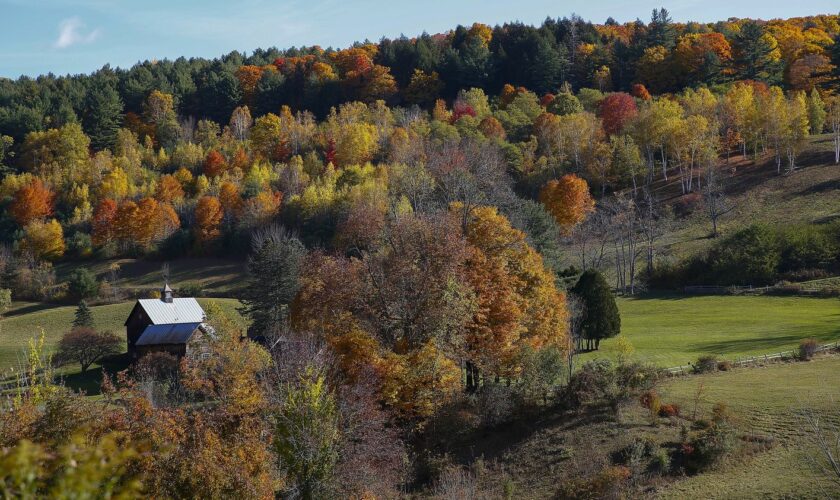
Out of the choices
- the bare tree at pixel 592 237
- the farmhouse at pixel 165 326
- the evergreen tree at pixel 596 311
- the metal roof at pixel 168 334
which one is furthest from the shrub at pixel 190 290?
the evergreen tree at pixel 596 311

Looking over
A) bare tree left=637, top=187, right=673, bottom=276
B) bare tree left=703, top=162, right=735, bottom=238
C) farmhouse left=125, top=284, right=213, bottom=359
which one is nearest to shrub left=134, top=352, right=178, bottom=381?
farmhouse left=125, top=284, right=213, bottom=359

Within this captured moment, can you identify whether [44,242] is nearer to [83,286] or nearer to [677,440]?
[83,286]

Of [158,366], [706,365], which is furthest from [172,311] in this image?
[706,365]

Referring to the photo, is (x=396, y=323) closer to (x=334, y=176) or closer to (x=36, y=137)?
(x=334, y=176)

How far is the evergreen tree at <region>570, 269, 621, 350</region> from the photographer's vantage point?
4484 centimetres

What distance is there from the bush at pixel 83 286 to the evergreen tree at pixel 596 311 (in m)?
52.7

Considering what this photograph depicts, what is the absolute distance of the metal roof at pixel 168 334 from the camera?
184 ft

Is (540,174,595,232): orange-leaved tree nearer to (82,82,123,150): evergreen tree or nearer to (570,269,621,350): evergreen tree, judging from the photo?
(570,269,621,350): evergreen tree

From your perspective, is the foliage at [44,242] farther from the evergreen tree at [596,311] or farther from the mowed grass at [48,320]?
the evergreen tree at [596,311]

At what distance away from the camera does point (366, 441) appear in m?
29.3

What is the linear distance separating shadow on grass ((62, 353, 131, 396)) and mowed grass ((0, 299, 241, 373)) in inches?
266

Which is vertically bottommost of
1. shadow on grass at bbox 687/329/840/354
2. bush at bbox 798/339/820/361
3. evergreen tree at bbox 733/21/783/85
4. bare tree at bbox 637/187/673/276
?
shadow on grass at bbox 687/329/840/354

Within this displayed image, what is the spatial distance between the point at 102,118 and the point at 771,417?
405 ft

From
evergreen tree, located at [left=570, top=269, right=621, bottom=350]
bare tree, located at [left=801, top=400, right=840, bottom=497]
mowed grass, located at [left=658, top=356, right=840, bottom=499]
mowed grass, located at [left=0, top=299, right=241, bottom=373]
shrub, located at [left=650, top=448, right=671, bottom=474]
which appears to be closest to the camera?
Answer: bare tree, located at [left=801, top=400, right=840, bottom=497]
